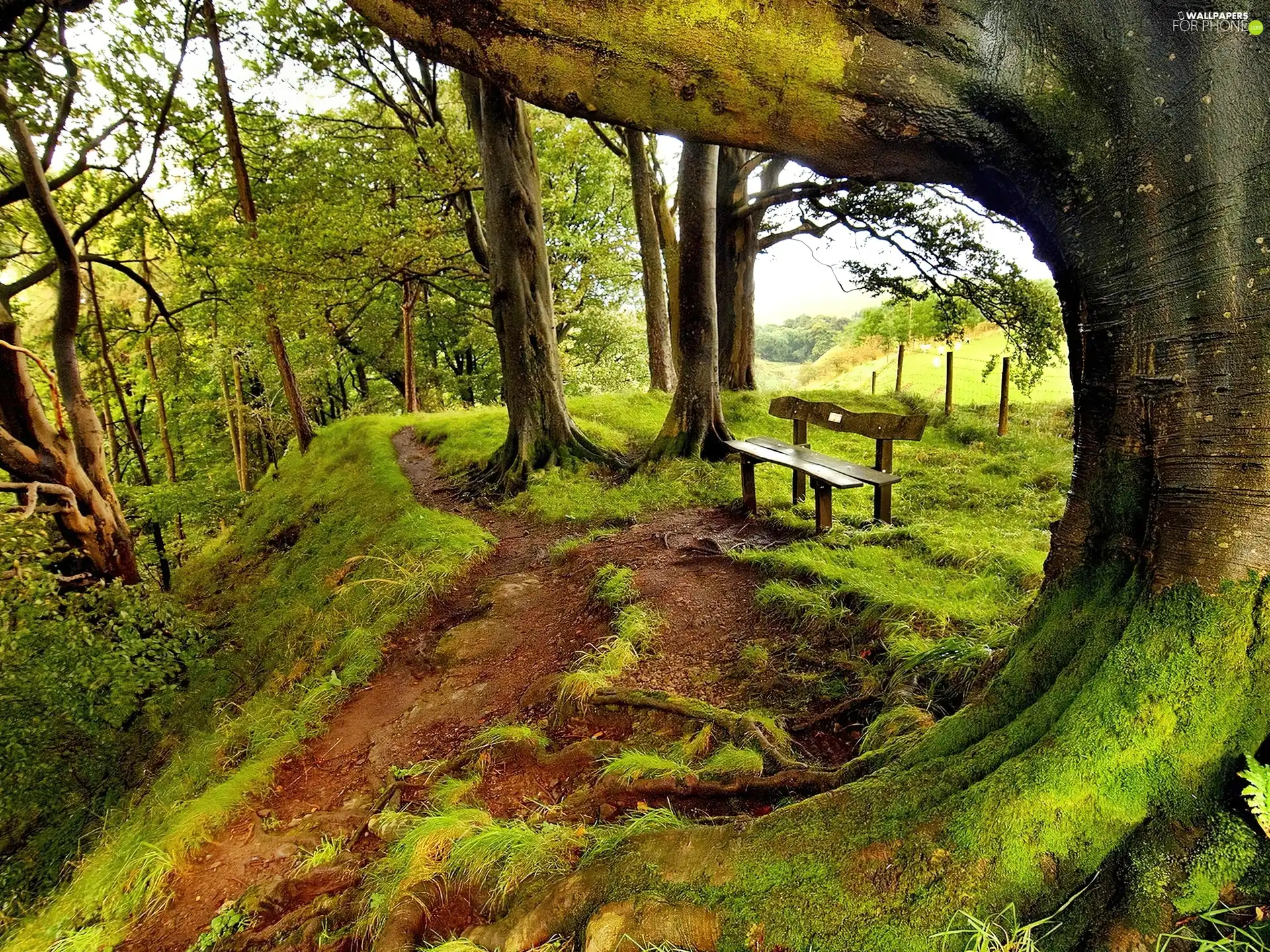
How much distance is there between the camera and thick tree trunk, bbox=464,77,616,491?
30.4 ft

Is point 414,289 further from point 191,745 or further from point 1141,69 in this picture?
point 1141,69

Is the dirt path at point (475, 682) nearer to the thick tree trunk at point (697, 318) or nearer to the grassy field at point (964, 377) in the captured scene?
the thick tree trunk at point (697, 318)

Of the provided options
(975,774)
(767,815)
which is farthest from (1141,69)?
(767,815)

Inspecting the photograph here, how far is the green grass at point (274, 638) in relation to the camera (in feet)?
9.73

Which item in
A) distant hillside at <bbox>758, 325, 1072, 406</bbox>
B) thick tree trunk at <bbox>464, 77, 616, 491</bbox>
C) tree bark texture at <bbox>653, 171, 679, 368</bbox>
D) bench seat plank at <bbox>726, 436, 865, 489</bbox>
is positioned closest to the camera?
bench seat plank at <bbox>726, 436, 865, 489</bbox>

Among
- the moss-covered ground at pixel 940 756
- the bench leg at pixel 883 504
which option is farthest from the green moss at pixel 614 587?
the bench leg at pixel 883 504

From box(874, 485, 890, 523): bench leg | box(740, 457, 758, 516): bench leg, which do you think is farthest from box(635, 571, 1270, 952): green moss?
box(740, 457, 758, 516): bench leg

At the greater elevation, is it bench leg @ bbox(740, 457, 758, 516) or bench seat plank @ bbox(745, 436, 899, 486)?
bench seat plank @ bbox(745, 436, 899, 486)

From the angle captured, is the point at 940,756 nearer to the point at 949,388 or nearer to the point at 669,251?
the point at 949,388

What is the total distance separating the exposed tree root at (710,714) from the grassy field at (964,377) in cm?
1027

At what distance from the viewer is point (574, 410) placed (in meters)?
13.2

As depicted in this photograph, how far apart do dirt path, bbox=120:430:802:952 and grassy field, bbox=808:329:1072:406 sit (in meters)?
8.86

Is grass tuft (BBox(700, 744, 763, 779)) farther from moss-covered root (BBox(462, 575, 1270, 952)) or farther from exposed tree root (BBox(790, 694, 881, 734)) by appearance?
moss-covered root (BBox(462, 575, 1270, 952))

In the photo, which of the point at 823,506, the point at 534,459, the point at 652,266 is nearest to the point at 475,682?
the point at 823,506
